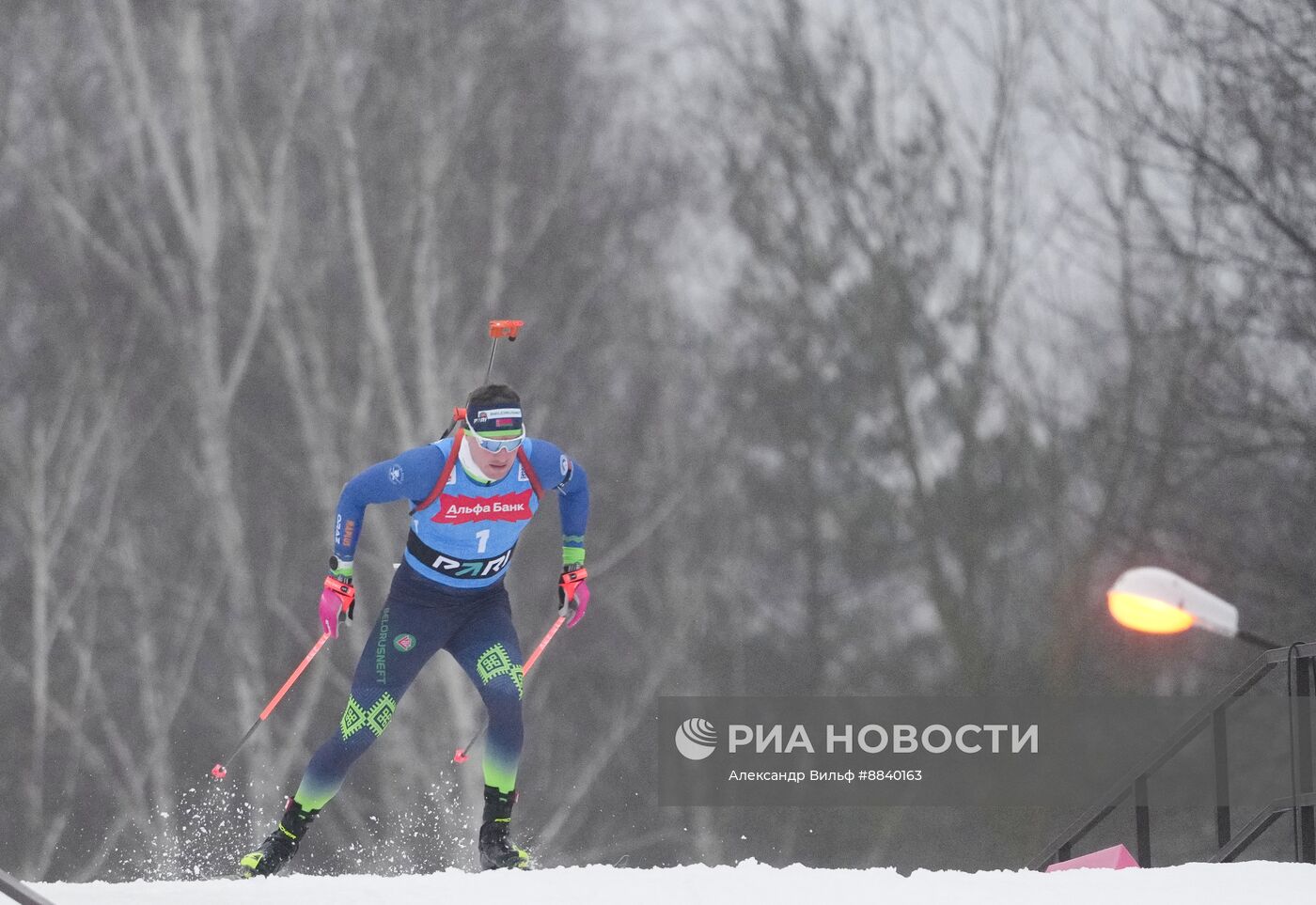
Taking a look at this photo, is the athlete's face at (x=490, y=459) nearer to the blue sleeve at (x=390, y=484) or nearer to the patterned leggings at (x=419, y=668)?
the blue sleeve at (x=390, y=484)

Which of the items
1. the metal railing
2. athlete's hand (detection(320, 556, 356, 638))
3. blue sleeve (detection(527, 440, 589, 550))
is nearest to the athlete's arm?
blue sleeve (detection(527, 440, 589, 550))

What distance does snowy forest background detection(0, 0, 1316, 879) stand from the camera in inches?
456

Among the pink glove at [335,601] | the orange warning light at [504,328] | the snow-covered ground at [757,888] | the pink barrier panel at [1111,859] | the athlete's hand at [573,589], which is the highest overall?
the orange warning light at [504,328]

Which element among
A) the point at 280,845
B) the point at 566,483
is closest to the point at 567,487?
the point at 566,483

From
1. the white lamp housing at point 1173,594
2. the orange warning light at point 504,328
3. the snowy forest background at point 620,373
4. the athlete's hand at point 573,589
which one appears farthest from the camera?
the snowy forest background at point 620,373

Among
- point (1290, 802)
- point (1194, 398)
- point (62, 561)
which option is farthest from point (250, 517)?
point (1290, 802)

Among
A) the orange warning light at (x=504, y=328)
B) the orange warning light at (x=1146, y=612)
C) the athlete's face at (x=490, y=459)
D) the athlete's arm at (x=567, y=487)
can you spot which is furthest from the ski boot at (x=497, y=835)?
the orange warning light at (x=1146, y=612)

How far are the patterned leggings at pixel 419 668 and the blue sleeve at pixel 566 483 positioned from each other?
430mm

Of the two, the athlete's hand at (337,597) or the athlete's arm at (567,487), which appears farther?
the athlete's arm at (567,487)

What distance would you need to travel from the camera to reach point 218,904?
4.42 metres

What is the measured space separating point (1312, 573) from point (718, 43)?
5.56 m

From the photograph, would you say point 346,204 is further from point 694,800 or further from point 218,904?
point 218,904

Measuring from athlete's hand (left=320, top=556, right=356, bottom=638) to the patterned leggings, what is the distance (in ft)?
0.37

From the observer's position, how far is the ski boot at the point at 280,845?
5.05 m
